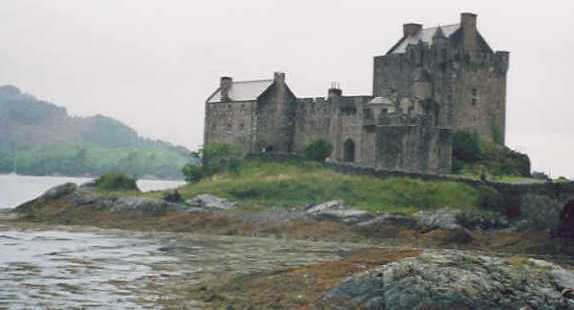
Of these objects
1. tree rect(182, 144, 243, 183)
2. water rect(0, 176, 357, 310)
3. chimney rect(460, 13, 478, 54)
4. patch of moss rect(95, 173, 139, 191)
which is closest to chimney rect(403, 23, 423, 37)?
chimney rect(460, 13, 478, 54)

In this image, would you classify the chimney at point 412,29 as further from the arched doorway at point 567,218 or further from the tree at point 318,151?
the arched doorway at point 567,218

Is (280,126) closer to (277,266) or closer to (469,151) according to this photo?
(469,151)

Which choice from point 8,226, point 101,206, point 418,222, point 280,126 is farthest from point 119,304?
point 280,126

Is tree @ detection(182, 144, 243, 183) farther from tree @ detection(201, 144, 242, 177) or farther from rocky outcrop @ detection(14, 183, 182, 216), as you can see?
rocky outcrop @ detection(14, 183, 182, 216)

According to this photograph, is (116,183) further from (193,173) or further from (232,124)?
(232,124)

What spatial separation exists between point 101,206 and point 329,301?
4199 cm

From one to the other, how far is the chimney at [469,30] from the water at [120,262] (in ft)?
93.8

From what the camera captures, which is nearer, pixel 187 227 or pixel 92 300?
pixel 92 300

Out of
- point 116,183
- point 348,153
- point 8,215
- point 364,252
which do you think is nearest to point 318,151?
point 348,153

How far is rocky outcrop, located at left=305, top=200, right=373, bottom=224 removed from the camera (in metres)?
57.6

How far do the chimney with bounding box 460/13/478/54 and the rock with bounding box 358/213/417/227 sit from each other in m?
22.4

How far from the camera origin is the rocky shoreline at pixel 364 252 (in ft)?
87.6

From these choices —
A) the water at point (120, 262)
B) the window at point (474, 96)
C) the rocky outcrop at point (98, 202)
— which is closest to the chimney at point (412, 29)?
the window at point (474, 96)

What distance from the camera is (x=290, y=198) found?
2574 inches
